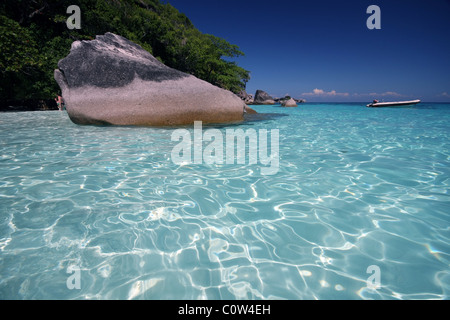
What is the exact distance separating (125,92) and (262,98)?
4146 centimetres

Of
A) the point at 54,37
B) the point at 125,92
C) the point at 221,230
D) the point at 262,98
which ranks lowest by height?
the point at 221,230

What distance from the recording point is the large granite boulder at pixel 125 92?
710 cm

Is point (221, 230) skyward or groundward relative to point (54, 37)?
groundward

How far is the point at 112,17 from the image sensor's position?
50.2ft

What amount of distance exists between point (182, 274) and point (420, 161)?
466 cm

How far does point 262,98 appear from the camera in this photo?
45531mm

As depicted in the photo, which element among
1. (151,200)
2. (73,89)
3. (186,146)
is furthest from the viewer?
(73,89)

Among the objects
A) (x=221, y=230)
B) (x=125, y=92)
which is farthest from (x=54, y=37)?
(x=221, y=230)

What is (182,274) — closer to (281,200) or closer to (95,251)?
(95,251)

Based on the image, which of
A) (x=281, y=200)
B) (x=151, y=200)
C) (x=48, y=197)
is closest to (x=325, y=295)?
(x=281, y=200)

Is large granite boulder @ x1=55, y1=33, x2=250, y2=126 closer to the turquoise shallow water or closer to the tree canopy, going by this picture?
the turquoise shallow water

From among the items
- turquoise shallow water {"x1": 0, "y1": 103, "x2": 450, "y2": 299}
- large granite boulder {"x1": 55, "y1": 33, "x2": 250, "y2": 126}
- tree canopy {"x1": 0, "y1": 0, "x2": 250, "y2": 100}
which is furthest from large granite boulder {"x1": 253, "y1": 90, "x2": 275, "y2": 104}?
turquoise shallow water {"x1": 0, "y1": 103, "x2": 450, "y2": 299}

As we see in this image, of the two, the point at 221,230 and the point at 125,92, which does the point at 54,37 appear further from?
the point at 221,230

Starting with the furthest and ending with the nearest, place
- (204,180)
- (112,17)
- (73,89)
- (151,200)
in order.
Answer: (112,17) < (73,89) < (204,180) < (151,200)
